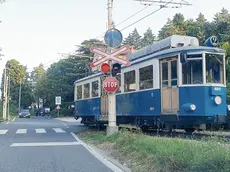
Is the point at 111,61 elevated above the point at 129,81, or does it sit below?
above

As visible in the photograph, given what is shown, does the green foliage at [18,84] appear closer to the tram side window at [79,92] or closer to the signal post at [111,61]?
the tram side window at [79,92]

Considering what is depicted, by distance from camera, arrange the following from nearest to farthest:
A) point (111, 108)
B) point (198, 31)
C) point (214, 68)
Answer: point (214, 68), point (111, 108), point (198, 31)

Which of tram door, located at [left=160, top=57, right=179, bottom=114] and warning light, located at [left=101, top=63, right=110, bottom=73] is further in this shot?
warning light, located at [left=101, top=63, right=110, bottom=73]

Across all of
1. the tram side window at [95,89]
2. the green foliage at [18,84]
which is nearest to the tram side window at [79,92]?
the tram side window at [95,89]

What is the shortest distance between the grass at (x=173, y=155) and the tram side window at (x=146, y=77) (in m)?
3.95

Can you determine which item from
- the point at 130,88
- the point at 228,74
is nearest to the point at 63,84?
the point at 228,74

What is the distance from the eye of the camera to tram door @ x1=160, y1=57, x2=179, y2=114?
42.1 ft

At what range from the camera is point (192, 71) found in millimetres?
12750

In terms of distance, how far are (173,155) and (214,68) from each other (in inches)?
258

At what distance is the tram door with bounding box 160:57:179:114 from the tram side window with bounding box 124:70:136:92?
2.05 meters

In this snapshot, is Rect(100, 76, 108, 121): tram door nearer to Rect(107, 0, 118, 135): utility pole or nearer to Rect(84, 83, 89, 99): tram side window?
Rect(84, 83, 89, 99): tram side window

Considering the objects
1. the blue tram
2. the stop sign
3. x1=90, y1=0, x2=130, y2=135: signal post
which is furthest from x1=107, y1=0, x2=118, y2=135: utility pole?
the blue tram

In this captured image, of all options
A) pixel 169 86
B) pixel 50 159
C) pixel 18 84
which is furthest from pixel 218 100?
pixel 18 84

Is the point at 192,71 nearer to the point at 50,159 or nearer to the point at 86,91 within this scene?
the point at 50,159
